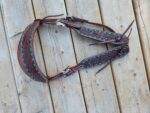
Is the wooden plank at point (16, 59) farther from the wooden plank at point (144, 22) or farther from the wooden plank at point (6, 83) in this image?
the wooden plank at point (144, 22)

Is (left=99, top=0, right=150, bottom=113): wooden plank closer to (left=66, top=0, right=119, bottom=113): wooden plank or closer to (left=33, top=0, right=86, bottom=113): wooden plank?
(left=66, top=0, right=119, bottom=113): wooden plank

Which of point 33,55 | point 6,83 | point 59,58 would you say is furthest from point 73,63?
point 6,83

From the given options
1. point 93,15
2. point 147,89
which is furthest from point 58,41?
point 147,89

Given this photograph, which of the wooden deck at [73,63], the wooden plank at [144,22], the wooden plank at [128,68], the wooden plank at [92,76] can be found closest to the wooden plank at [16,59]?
the wooden deck at [73,63]

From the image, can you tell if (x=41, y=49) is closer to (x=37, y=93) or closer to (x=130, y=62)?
(x=37, y=93)

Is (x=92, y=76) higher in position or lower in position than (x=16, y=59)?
lower

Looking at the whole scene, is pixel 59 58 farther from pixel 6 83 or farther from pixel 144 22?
pixel 144 22
